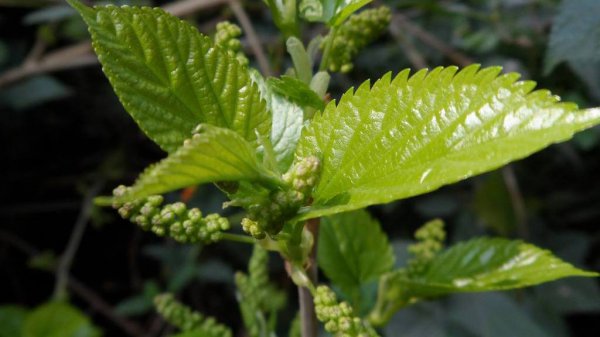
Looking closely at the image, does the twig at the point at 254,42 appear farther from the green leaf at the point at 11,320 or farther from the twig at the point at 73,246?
the green leaf at the point at 11,320

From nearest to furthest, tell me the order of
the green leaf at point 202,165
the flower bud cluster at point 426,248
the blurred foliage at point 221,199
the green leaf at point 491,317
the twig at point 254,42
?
1. the green leaf at point 202,165
2. the flower bud cluster at point 426,248
3. the green leaf at point 491,317
4. the twig at point 254,42
5. the blurred foliage at point 221,199

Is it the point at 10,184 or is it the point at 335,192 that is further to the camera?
the point at 10,184

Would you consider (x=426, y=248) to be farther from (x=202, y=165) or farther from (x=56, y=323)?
(x=56, y=323)

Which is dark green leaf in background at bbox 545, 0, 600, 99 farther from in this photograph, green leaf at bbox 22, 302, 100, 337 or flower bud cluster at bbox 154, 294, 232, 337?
green leaf at bbox 22, 302, 100, 337

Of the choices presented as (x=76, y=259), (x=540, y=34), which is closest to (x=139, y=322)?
(x=76, y=259)

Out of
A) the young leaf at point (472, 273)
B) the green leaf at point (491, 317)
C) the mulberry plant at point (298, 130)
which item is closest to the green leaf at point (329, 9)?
the mulberry plant at point (298, 130)

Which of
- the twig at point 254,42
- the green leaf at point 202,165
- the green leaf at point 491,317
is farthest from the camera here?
the twig at point 254,42

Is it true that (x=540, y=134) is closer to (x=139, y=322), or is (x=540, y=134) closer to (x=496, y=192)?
(x=496, y=192)
